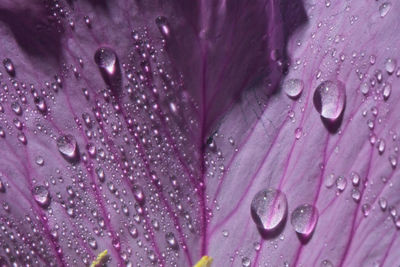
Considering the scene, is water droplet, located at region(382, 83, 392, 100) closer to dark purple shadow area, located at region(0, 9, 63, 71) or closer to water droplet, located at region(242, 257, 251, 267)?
water droplet, located at region(242, 257, 251, 267)

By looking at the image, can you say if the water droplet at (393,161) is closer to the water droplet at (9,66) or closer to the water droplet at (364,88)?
the water droplet at (364,88)

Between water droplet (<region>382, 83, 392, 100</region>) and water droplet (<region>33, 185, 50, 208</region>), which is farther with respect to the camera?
water droplet (<region>33, 185, 50, 208</region>)

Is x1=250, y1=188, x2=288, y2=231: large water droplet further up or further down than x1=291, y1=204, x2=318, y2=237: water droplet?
further up

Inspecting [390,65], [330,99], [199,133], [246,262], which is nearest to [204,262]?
[246,262]

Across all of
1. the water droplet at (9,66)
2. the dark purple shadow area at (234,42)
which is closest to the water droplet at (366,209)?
the dark purple shadow area at (234,42)

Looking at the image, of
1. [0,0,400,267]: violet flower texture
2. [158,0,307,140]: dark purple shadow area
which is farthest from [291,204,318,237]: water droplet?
[158,0,307,140]: dark purple shadow area

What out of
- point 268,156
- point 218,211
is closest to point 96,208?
point 218,211

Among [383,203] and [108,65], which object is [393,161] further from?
[108,65]

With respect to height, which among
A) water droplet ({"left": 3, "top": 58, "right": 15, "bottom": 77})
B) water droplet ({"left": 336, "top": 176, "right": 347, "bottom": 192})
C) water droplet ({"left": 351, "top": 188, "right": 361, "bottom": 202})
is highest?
water droplet ({"left": 3, "top": 58, "right": 15, "bottom": 77})
